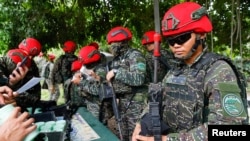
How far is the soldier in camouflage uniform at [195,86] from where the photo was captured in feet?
5.64

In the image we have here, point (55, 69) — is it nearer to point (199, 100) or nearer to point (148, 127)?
point (148, 127)

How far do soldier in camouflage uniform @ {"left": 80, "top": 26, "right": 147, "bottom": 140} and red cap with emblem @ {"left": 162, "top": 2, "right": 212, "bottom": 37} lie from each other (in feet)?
5.41

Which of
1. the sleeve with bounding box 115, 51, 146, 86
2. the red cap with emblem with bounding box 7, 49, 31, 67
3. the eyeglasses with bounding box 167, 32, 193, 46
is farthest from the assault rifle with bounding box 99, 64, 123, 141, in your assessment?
the eyeglasses with bounding box 167, 32, 193, 46

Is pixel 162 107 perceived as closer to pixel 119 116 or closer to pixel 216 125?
pixel 216 125

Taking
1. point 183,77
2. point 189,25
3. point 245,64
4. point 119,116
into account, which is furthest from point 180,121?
point 245,64

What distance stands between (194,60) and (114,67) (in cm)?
200

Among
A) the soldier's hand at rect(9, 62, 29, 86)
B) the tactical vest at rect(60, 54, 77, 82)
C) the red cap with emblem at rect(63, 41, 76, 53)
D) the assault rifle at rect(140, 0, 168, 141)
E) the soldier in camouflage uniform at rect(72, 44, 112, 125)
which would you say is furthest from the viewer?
the tactical vest at rect(60, 54, 77, 82)

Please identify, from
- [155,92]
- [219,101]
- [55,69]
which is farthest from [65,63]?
[219,101]

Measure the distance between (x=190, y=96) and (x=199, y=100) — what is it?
64 mm

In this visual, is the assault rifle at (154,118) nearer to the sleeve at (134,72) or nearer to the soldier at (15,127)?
the soldier at (15,127)

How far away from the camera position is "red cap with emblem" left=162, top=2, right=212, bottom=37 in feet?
6.27

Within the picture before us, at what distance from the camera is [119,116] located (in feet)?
12.8

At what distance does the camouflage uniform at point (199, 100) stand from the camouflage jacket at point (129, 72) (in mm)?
1392

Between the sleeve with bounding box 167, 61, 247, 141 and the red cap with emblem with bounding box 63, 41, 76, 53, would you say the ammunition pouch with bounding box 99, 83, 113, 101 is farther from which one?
the red cap with emblem with bounding box 63, 41, 76, 53
